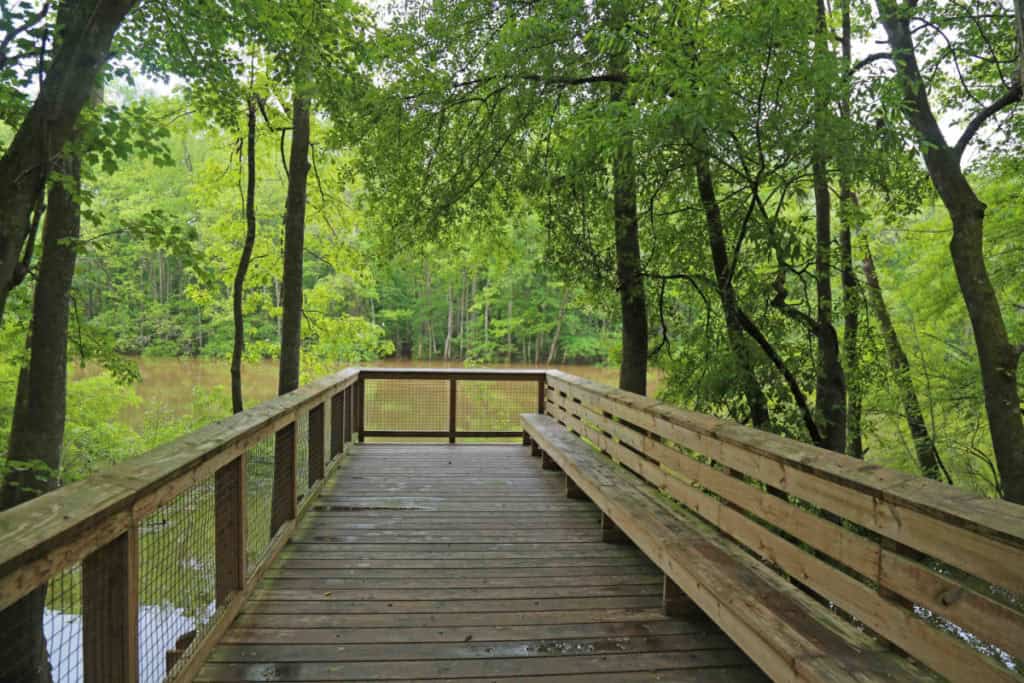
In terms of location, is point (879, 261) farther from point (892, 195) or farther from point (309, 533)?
point (309, 533)

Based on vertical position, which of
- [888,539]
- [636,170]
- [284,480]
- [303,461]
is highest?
[636,170]

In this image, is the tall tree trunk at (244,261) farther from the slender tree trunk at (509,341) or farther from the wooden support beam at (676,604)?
the slender tree trunk at (509,341)

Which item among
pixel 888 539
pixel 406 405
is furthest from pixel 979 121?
pixel 406 405

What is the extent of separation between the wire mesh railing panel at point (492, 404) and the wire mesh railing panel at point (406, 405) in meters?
0.24

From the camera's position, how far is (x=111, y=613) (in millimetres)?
1617

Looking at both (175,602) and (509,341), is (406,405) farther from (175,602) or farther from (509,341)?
(509,341)

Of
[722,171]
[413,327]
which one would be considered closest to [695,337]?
[722,171]

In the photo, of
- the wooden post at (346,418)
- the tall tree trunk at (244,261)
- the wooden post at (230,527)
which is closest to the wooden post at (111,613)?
the wooden post at (230,527)

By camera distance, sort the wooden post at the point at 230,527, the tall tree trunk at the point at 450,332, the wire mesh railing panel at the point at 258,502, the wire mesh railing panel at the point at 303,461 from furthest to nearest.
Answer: the tall tree trunk at the point at 450,332, the wire mesh railing panel at the point at 303,461, the wire mesh railing panel at the point at 258,502, the wooden post at the point at 230,527

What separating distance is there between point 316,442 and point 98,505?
3277 mm

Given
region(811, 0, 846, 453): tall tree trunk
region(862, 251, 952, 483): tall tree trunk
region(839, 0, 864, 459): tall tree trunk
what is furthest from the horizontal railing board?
region(862, 251, 952, 483): tall tree trunk

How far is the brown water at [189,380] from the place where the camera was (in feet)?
52.0

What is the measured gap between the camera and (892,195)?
22.8ft

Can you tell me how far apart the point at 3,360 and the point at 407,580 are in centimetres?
793
